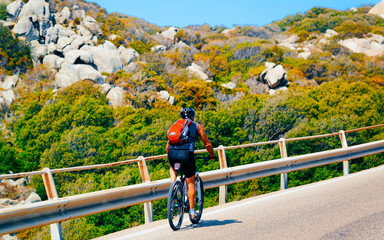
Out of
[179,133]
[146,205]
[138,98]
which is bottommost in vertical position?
[146,205]

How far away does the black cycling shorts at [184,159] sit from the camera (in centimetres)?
596

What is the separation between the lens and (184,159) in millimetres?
5969

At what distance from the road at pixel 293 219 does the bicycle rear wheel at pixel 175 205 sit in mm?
154

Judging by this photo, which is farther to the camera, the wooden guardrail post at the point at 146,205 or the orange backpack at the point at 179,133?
the wooden guardrail post at the point at 146,205

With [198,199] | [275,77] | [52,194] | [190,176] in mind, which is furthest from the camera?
[275,77]

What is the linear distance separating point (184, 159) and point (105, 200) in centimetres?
139

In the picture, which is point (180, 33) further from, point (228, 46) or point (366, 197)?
point (366, 197)

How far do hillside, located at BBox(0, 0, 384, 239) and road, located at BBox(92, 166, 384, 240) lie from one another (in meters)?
15.2

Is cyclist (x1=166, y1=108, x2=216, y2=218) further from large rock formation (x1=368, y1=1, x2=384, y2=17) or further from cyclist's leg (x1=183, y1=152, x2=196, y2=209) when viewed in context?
large rock formation (x1=368, y1=1, x2=384, y2=17)

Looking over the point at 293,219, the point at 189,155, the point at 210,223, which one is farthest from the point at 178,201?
the point at 293,219

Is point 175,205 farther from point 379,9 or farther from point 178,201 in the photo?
point 379,9

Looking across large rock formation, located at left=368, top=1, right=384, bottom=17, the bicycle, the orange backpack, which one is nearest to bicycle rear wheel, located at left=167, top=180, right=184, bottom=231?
the bicycle

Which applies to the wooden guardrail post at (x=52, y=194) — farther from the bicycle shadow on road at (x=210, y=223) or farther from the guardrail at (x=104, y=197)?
the bicycle shadow on road at (x=210, y=223)

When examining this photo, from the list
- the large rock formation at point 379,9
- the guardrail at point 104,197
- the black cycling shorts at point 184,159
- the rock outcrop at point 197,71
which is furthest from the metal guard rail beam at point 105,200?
the large rock formation at point 379,9
